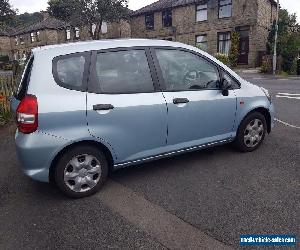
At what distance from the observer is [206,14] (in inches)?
1129

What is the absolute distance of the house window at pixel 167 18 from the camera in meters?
31.7

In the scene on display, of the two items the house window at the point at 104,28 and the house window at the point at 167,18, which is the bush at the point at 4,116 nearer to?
the house window at the point at 167,18

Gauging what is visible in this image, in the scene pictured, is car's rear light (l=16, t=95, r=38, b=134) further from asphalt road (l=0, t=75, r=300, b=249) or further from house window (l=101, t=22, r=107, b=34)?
house window (l=101, t=22, r=107, b=34)

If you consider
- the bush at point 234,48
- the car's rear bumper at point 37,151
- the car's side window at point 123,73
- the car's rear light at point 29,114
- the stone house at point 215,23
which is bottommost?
the car's rear bumper at point 37,151

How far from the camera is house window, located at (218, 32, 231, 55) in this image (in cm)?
2764

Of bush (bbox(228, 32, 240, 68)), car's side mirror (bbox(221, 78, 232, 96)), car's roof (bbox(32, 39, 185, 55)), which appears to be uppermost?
bush (bbox(228, 32, 240, 68))

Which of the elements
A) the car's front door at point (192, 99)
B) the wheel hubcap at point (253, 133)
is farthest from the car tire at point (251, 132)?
the car's front door at point (192, 99)

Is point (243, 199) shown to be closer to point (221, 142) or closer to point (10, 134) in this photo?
point (221, 142)

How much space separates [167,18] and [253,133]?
95.7 feet

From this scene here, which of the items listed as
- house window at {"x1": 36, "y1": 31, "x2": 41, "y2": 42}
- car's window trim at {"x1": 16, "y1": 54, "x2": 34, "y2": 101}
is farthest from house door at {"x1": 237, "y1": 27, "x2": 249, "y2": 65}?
house window at {"x1": 36, "y1": 31, "x2": 41, "y2": 42}

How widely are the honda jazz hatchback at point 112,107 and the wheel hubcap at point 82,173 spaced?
0.04ft

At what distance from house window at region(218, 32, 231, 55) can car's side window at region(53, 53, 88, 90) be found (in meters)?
26.0

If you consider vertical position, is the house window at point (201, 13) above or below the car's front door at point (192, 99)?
above

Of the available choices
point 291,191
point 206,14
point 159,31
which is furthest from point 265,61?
point 291,191
